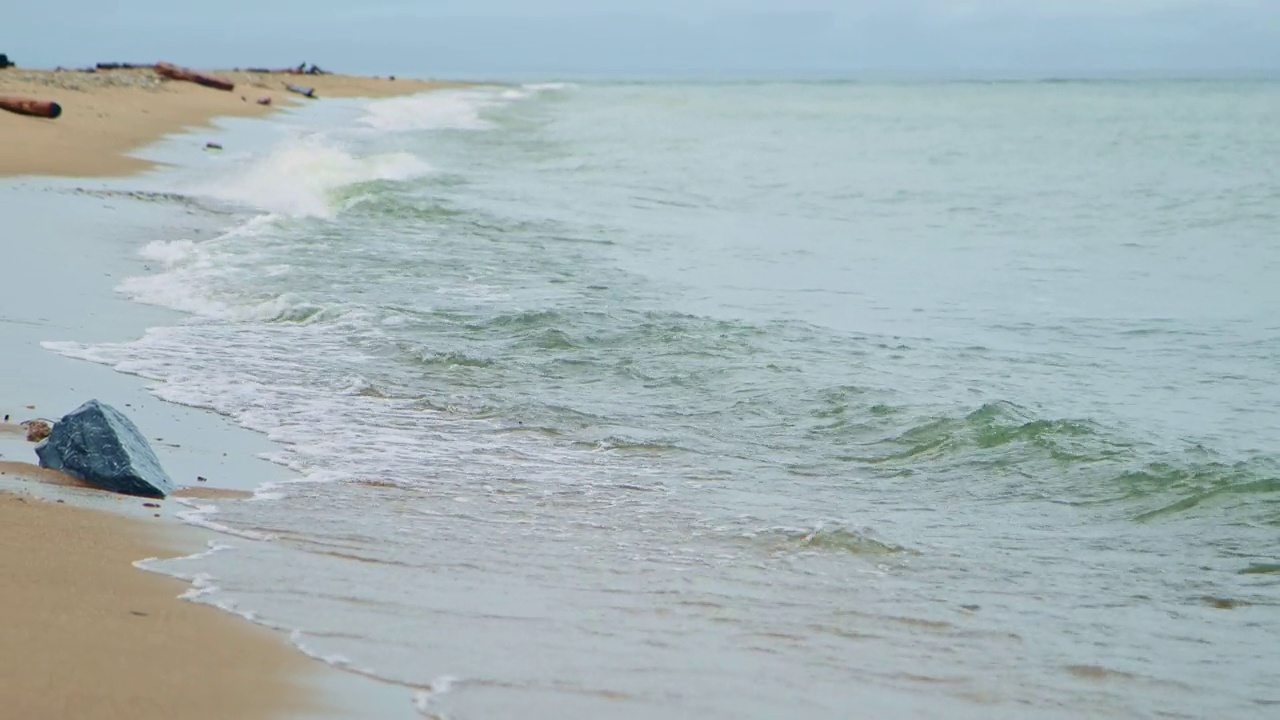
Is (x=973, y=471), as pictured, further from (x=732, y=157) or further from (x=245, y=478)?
(x=732, y=157)

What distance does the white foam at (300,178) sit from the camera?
17250 mm

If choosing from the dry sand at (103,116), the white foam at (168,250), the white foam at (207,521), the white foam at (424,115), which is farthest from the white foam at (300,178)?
the white foam at (424,115)

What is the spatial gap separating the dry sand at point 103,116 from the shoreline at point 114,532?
6716 mm

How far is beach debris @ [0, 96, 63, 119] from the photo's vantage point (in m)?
22.4

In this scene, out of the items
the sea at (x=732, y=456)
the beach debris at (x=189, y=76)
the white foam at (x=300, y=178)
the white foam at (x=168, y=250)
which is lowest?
the sea at (x=732, y=456)

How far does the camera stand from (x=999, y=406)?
791 centimetres

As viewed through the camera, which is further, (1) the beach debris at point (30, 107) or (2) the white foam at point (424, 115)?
(2) the white foam at point (424, 115)

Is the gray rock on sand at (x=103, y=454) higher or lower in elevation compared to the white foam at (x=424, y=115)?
lower

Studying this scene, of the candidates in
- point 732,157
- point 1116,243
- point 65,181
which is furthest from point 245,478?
point 732,157

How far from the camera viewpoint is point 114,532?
4.93 metres

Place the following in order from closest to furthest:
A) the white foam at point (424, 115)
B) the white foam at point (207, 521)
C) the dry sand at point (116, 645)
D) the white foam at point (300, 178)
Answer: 1. the dry sand at point (116, 645)
2. the white foam at point (207, 521)
3. the white foam at point (300, 178)
4. the white foam at point (424, 115)

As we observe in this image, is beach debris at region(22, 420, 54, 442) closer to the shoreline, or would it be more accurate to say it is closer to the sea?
the shoreline

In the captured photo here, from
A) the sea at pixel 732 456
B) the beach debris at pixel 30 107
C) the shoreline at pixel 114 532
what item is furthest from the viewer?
the beach debris at pixel 30 107

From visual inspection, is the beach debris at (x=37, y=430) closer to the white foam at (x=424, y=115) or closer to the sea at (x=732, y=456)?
the sea at (x=732, y=456)
